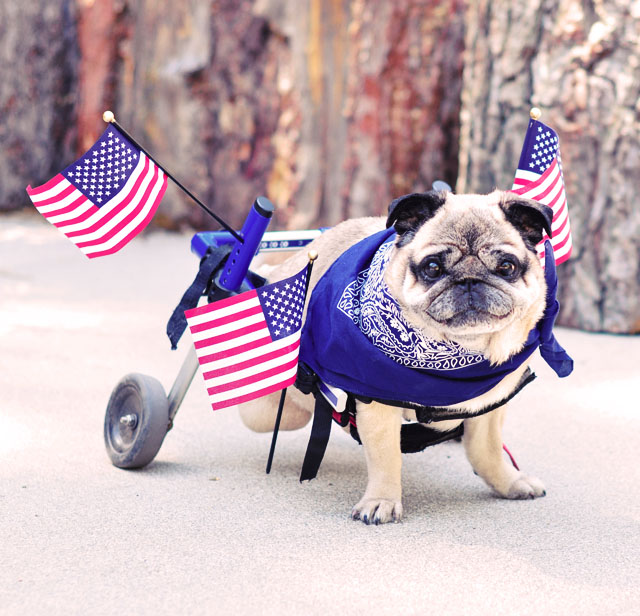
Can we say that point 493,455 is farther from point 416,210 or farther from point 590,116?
point 590,116

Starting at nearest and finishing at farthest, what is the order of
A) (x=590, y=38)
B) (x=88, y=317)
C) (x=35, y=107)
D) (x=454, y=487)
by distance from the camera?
(x=454, y=487) → (x=590, y=38) → (x=88, y=317) → (x=35, y=107)

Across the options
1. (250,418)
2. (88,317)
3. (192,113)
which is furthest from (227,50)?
(250,418)

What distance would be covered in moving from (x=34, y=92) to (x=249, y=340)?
7346 millimetres

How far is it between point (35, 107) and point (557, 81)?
585cm

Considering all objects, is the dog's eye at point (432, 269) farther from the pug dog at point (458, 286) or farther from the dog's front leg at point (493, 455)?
the dog's front leg at point (493, 455)

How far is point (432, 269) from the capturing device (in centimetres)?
238

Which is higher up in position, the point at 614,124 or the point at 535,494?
the point at 614,124

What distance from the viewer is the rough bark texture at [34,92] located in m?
8.87

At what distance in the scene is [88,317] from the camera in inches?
215

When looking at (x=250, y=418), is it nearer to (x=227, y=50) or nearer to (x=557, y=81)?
(x=557, y=81)

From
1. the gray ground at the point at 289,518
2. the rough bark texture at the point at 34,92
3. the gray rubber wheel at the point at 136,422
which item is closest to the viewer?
the gray ground at the point at 289,518

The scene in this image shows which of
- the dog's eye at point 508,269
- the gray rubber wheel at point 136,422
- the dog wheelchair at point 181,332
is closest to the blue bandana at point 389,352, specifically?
the dog's eye at point 508,269

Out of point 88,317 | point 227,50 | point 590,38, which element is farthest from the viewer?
point 227,50

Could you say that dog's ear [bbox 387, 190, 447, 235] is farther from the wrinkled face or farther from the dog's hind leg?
the dog's hind leg
